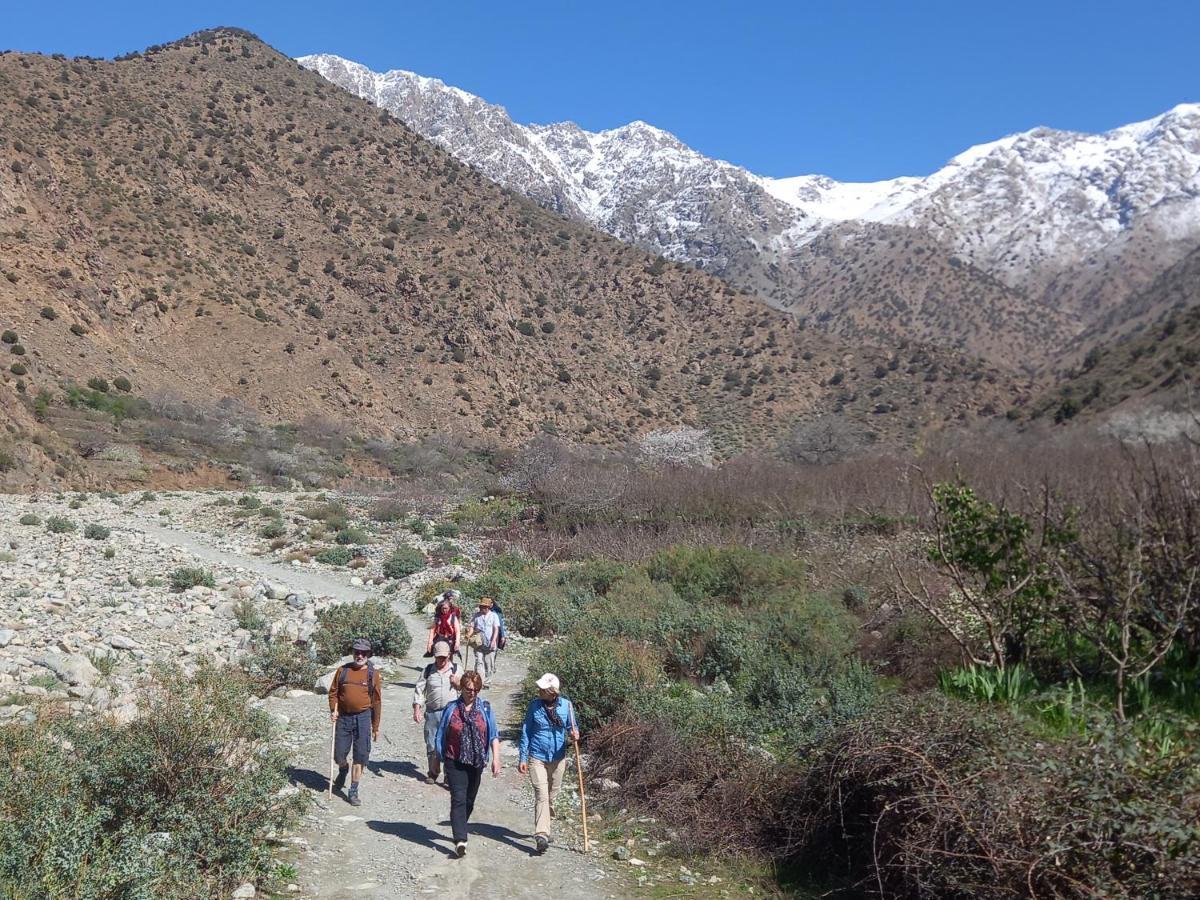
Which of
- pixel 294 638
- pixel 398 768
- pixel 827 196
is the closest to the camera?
pixel 398 768

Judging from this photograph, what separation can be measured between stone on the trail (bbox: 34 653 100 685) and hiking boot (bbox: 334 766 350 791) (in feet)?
12.5

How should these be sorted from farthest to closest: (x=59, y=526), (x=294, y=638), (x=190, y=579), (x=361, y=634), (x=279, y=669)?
(x=59, y=526) < (x=190, y=579) < (x=294, y=638) < (x=361, y=634) < (x=279, y=669)

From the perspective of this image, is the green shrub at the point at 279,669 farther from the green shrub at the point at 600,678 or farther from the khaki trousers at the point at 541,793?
the khaki trousers at the point at 541,793

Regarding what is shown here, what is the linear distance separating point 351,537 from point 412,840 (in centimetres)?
1892

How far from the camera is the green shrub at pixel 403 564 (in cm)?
2125

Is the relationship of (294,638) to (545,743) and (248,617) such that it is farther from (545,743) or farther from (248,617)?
(545,743)

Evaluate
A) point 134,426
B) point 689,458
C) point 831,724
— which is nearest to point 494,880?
point 831,724

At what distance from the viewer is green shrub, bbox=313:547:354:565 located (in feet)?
73.9

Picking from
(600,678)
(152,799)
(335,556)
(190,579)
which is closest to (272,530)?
(335,556)

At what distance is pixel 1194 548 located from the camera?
747 cm

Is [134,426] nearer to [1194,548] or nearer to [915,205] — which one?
[1194,548]

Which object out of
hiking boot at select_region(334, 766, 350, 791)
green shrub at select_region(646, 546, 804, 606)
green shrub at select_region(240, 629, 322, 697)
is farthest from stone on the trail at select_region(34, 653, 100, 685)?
green shrub at select_region(646, 546, 804, 606)

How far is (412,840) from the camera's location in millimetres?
6766

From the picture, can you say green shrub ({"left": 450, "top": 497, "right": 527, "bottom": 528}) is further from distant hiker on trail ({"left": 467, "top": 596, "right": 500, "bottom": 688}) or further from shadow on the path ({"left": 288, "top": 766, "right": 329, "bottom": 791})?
shadow on the path ({"left": 288, "top": 766, "right": 329, "bottom": 791})
